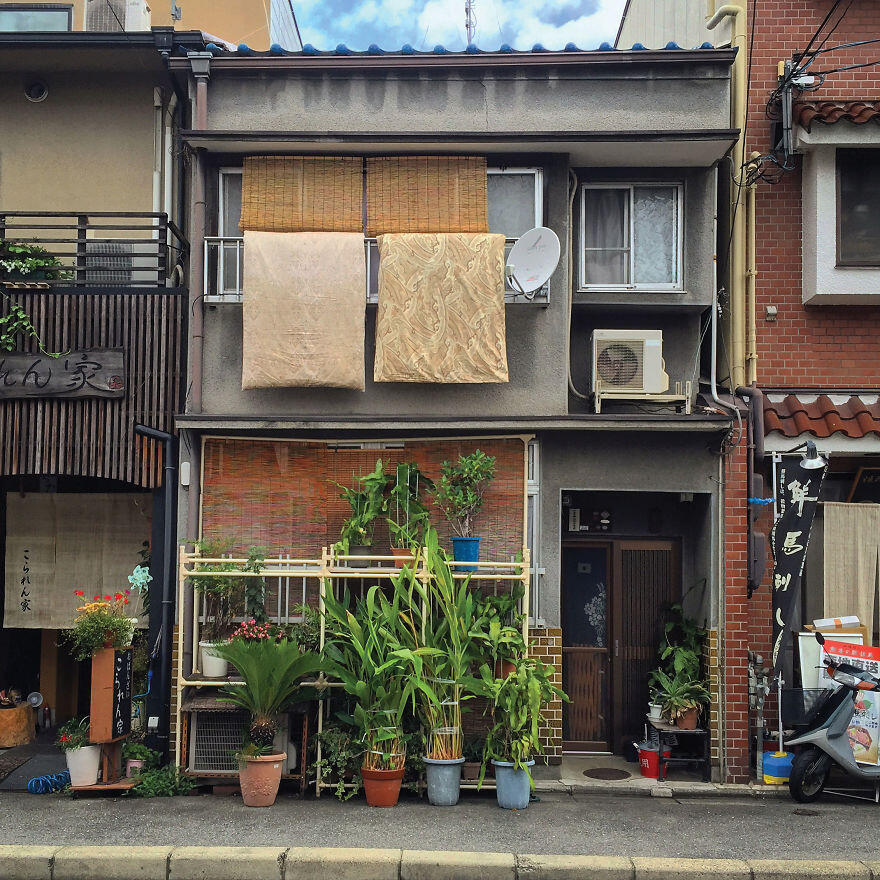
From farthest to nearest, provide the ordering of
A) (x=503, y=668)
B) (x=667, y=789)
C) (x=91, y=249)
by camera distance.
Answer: (x=91, y=249) < (x=667, y=789) < (x=503, y=668)

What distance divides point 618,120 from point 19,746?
36.6ft

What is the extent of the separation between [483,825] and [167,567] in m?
4.85

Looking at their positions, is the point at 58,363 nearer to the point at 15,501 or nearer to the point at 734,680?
the point at 15,501

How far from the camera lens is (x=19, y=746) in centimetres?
1322

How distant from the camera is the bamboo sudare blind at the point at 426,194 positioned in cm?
1216

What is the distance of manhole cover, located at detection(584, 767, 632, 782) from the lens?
11945 mm

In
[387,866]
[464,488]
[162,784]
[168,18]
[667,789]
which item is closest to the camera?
[387,866]

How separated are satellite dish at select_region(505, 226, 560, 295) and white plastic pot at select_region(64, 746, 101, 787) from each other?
713 cm

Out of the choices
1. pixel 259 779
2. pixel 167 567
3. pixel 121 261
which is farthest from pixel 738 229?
pixel 259 779

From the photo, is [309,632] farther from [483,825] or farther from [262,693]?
[483,825]

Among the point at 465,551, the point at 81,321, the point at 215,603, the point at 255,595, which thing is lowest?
the point at 215,603

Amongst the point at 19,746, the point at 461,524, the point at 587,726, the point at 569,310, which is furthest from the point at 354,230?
the point at 19,746

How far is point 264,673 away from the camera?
1052cm

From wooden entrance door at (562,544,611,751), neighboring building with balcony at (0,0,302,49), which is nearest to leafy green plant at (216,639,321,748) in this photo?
wooden entrance door at (562,544,611,751)
